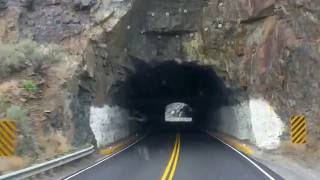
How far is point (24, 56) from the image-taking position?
25.1 m

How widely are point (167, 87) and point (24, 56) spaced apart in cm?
2861

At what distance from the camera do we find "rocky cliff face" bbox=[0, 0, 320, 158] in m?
27.2

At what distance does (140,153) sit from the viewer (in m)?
26.8

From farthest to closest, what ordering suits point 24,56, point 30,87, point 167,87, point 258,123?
point 167,87, point 258,123, point 24,56, point 30,87

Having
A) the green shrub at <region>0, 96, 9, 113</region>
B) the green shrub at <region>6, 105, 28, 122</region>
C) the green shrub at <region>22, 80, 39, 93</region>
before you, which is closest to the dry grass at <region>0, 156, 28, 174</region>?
the green shrub at <region>6, 105, 28, 122</region>

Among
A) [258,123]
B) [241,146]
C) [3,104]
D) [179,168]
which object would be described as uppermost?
[3,104]

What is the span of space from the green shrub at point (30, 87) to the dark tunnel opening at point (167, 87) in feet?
34.4

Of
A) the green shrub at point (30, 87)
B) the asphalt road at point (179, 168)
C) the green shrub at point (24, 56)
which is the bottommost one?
the asphalt road at point (179, 168)

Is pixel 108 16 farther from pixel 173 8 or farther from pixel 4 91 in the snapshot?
pixel 4 91

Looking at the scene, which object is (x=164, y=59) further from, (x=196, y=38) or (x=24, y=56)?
(x=24, y=56)

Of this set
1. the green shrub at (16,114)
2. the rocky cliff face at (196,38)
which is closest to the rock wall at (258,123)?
the rocky cliff face at (196,38)

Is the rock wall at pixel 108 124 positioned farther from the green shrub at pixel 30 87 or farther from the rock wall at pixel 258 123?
the rock wall at pixel 258 123

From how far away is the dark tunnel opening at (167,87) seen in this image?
36906mm

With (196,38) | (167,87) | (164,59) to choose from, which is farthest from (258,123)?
(167,87)
